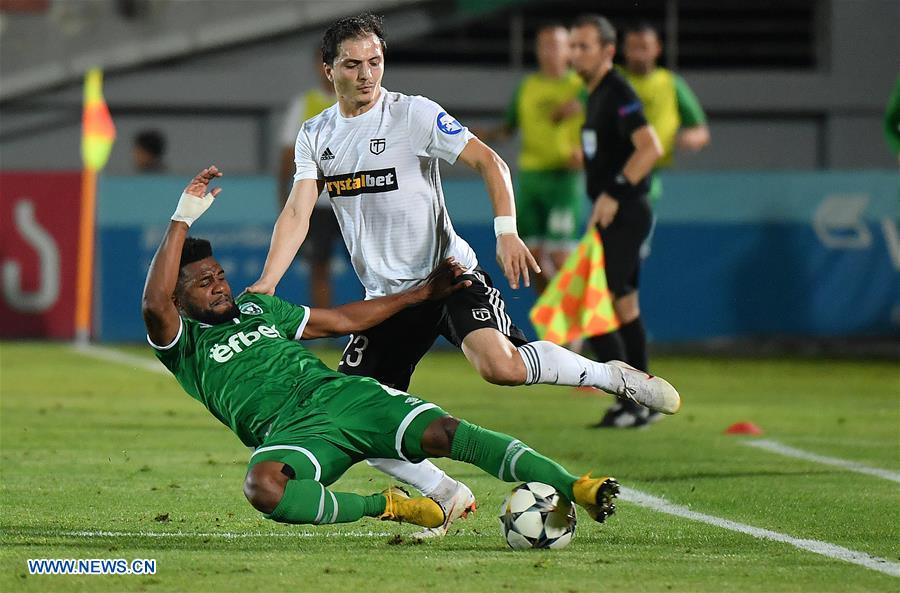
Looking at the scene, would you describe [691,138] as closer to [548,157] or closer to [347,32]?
[548,157]

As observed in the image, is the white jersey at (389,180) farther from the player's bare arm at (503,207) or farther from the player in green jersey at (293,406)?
the player in green jersey at (293,406)

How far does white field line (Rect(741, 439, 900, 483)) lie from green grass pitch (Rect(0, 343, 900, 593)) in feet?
0.29

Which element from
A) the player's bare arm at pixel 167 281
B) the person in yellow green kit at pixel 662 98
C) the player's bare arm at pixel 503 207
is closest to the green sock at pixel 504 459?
the player's bare arm at pixel 503 207

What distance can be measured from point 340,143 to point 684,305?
950cm

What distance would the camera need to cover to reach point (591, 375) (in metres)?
6.43

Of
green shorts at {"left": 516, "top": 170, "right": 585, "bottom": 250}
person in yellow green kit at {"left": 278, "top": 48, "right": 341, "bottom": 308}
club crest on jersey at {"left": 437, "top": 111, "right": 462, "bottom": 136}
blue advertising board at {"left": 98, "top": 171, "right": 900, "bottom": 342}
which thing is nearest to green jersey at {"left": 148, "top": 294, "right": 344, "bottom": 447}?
club crest on jersey at {"left": 437, "top": 111, "right": 462, "bottom": 136}

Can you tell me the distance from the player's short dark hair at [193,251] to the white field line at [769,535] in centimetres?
202

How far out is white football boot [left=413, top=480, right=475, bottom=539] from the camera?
19.7 feet

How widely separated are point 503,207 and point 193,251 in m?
1.13

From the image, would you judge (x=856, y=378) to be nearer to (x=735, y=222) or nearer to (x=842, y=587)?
(x=735, y=222)

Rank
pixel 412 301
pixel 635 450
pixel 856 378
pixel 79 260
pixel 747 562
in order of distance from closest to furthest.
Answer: pixel 747 562 → pixel 412 301 → pixel 635 450 → pixel 856 378 → pixel 79 260

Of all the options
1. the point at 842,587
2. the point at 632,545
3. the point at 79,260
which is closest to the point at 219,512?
the point at 632,545

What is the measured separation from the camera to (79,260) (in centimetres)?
1565

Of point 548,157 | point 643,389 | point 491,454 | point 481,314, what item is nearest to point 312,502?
point 491,454
